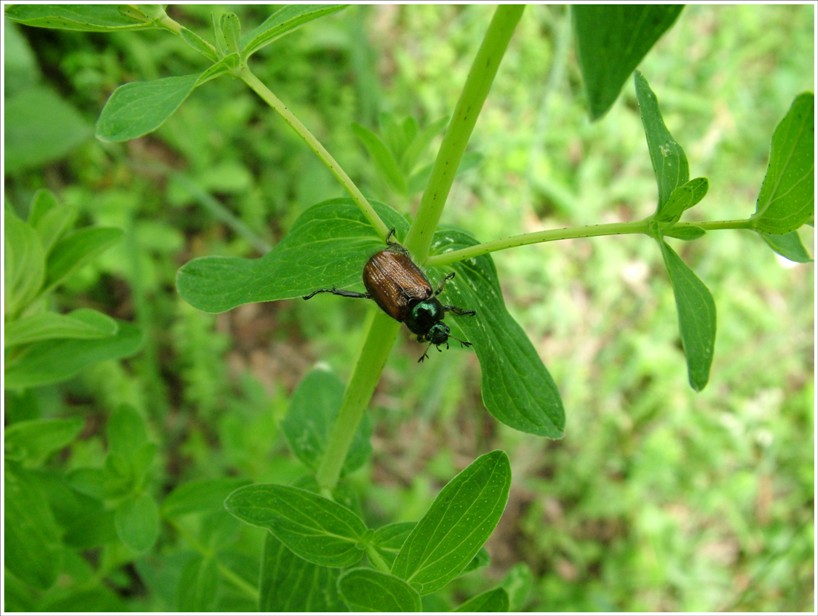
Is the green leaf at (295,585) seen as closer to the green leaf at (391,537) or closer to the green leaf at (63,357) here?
the green leaf at (391,537)

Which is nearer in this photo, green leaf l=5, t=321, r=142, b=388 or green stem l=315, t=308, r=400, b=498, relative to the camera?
green stem l=315, t=308, r=400, b=498

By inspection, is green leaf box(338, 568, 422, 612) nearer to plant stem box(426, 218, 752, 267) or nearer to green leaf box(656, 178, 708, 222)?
plant stem box(426, 218, 752, 267)

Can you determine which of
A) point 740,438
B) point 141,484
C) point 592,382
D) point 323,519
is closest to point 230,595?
point 141,484

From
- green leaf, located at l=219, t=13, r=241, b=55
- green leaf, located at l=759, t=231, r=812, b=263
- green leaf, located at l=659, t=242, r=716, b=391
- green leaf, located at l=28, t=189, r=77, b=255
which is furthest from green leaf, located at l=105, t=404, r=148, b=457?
green leaf, located at l=759, t=231, r=812, b=263

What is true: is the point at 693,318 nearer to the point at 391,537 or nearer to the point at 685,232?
the point at 685,232

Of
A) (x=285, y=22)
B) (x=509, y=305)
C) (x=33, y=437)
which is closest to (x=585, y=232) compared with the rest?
(x=285, y=22)

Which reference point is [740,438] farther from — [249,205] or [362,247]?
[362,247]

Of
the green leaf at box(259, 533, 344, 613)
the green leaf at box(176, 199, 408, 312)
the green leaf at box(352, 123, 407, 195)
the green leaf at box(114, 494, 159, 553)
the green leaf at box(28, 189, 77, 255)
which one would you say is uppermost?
the green leaf at box(352, 123, 407, 195)
